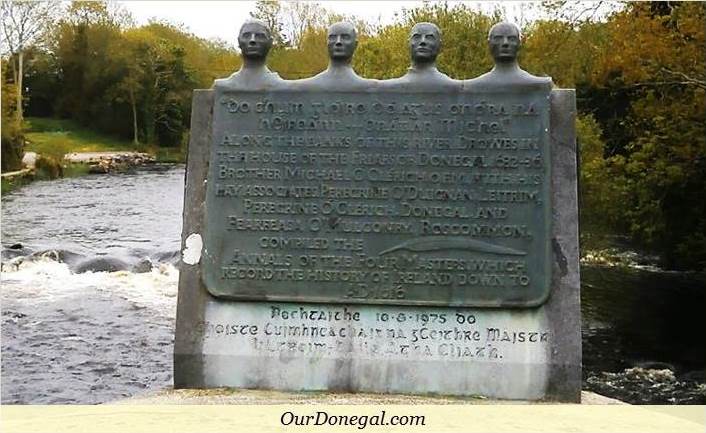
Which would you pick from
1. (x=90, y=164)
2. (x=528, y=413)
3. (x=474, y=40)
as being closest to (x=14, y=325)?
(x=528, y=413)

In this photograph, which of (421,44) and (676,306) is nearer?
(421,44)

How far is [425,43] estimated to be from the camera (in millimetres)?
6543

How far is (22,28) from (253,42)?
23.5 metres

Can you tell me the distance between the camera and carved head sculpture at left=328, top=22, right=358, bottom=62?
21.7 ft

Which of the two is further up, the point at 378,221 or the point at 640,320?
the point at 378,221

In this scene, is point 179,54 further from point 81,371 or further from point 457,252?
point 457,252

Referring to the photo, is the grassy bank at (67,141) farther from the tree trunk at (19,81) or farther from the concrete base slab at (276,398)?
the concrete base slab at (276,398)

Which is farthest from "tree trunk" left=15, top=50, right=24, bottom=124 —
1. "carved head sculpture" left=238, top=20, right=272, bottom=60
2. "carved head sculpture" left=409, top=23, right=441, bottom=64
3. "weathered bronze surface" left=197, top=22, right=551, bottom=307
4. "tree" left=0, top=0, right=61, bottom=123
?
"carved head sculpture" left=409, top=23, right=441, bottom=64

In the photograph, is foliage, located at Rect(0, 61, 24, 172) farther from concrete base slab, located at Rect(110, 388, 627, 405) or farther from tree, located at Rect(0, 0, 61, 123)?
concrete base slab, located at Rect(110, 388, 627, 405)

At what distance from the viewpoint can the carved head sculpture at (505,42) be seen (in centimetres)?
652

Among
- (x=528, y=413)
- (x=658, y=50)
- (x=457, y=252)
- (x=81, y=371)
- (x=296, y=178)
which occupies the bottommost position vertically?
(x=81, y=371)

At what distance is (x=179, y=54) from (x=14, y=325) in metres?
20.2

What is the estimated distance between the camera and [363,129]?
21.5 ft

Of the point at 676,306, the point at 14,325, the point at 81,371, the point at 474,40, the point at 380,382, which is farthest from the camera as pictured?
the point at 474,40
